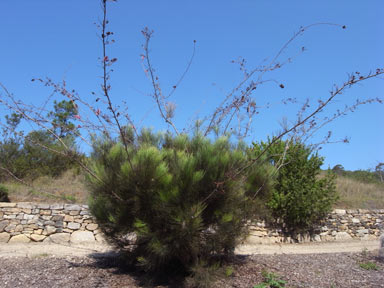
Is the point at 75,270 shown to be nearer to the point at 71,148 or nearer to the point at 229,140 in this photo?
the point at 71,148

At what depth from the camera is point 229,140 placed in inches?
212

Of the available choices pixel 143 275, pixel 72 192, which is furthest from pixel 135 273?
pixel 72 192

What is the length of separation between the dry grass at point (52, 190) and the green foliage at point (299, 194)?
6250mm

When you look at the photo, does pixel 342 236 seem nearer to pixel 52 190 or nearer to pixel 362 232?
pixel 362 232

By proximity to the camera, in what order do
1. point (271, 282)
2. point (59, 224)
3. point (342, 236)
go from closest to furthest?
point (271, 282)
point (59, 224)
point (342, 236)

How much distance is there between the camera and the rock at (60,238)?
31.1 feet

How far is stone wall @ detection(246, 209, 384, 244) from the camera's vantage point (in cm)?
1093

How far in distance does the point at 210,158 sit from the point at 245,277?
209 centimetres

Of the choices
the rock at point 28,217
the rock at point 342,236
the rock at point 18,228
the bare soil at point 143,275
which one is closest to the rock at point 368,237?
the rock at point 342,236

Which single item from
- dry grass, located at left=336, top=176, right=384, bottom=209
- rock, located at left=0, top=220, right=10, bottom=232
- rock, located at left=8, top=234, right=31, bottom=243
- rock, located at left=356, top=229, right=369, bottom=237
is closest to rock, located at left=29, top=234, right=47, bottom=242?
rock, located at left=8, top=234, right=31, bottom=243

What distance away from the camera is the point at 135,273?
5383mm

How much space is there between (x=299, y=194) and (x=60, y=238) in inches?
291

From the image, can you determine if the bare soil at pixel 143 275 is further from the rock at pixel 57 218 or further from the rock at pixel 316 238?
the rock at pixel 316 238

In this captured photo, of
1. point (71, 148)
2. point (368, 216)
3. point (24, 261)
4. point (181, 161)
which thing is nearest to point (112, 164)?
point (71, 148)
